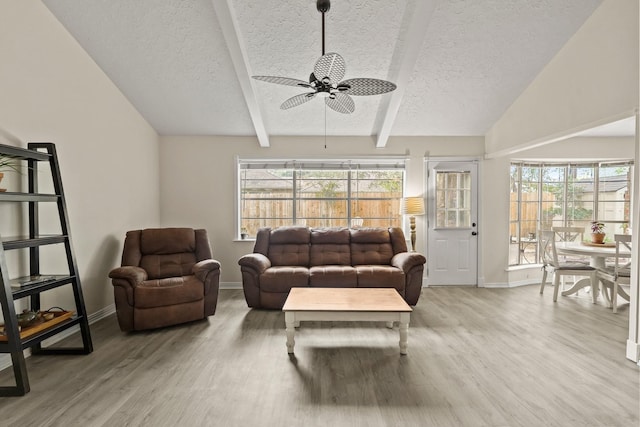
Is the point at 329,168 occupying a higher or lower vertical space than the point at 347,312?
higher

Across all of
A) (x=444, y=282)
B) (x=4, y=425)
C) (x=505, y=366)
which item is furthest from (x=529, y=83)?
(x=4, y=425)

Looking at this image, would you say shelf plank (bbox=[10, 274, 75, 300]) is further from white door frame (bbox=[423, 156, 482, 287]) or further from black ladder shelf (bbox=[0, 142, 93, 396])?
white door frame (bbox=[423, 156, 482, 287])

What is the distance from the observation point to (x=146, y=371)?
9.07 ft

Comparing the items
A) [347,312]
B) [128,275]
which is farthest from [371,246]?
[128,275]

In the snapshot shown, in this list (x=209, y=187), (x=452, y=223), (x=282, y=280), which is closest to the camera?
(x=282, y=280)

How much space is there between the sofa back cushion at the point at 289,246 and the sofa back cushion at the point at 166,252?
1055 millimetres

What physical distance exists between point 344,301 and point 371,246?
1903 mm

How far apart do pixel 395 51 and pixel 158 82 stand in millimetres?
2748

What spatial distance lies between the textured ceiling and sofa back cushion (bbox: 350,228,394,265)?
4.98ft

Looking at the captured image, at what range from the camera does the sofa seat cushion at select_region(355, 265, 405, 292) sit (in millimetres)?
4375

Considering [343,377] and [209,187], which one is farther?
[209,187]

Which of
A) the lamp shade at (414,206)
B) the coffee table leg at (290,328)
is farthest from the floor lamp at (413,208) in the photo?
the coffee table leg at (290,328)

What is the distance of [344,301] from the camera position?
10.8 ft

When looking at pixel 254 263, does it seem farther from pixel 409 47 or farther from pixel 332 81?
pixel 409 47
